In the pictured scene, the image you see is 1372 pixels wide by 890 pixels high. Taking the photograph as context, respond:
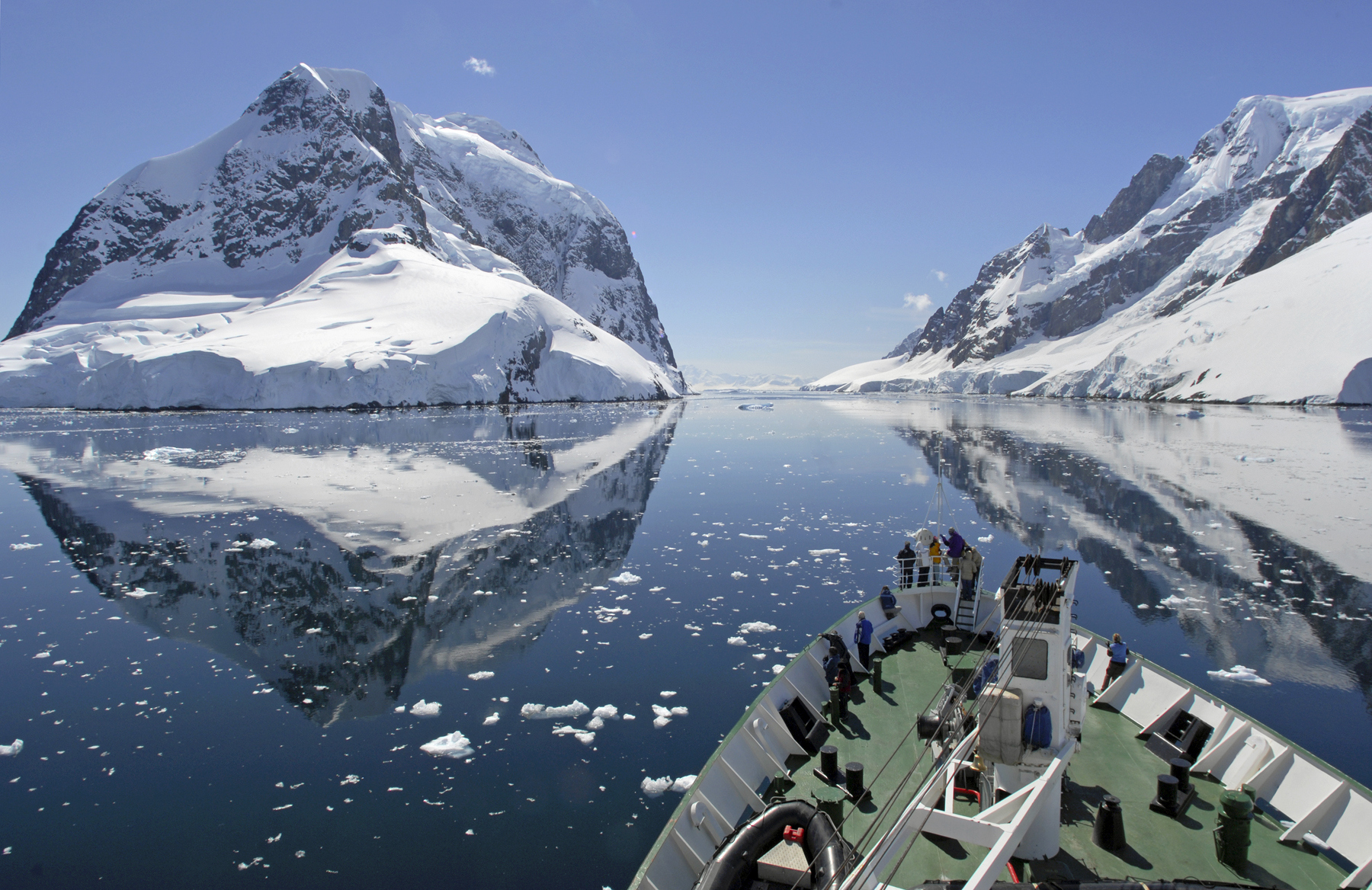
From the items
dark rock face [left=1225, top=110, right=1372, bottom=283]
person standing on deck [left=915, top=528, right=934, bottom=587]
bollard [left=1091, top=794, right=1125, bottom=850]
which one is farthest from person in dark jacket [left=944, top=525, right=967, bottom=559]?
dark rock face [left=1225, top=110, right=1372, bottom=283]

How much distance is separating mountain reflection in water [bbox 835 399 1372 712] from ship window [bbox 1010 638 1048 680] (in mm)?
7908

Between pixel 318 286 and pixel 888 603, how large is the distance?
111 m

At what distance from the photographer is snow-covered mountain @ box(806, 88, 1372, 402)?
91688 mm

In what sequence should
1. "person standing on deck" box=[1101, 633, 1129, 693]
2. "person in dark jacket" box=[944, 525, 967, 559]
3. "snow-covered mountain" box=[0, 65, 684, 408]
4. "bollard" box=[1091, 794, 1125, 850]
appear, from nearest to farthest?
"bollard" box=[1091, 794, 1125, 850] < "person standing on deck" box=[1101, 633, 1129, 693] < "person in dark jacket" box=[944, 525, 967, 559] < "snow-covered mountain" box=[0, 65, 684, 408]

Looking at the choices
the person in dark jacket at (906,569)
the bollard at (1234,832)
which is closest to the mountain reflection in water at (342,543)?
the person in dark jacket at (906,569)

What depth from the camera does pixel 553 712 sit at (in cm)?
1086

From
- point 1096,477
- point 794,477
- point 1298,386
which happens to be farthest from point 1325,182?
point 794,477

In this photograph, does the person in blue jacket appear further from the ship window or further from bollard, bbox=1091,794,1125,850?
bollard, bbox=1091,794,1125,850

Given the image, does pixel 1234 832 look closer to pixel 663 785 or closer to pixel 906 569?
pixel 663 785

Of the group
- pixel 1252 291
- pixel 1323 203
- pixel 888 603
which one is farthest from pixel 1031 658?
pixel 1323 203

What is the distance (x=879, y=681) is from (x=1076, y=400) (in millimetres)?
145914

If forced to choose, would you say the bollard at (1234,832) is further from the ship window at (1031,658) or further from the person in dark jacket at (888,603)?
the person in dark jacket at (888,603)

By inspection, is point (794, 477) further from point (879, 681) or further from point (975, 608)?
point (879, 681)

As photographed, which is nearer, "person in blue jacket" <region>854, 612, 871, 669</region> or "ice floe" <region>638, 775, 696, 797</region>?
"ice floe" <region>638, 775, 696, 797</region>
